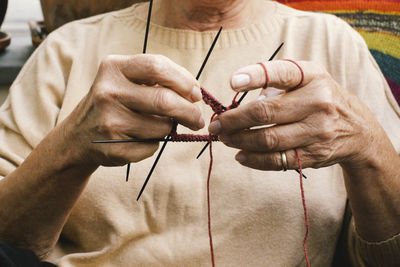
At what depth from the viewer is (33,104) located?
1139 mm

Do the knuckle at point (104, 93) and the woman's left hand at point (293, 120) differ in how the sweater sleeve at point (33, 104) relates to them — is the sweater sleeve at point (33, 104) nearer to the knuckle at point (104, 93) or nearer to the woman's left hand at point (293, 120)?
the knuckle at point (104, 93)

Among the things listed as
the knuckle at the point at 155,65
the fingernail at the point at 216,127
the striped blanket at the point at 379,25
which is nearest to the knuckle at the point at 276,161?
the fingernail at the point at 216,127

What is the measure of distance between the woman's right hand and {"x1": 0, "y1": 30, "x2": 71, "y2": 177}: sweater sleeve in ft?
1.28

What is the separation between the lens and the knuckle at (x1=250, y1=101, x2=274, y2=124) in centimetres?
69

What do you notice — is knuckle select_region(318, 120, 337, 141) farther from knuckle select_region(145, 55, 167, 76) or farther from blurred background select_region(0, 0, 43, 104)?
blurred background select_region(0, 0, 43, 104)

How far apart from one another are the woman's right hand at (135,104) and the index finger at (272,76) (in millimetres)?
101

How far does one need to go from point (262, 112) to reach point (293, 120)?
2.6 inches

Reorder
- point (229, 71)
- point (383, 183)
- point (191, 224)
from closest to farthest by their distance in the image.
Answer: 1. point (383, 183)
2. point (191, 224)
3. point (229, 71)

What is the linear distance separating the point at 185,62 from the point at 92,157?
0.48 m

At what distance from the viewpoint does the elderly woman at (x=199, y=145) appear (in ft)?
2.35

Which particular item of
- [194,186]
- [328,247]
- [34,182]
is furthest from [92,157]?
[328,247]

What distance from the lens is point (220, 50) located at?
1158 mm

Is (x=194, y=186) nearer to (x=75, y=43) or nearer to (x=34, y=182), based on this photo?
(x=34, y=182)

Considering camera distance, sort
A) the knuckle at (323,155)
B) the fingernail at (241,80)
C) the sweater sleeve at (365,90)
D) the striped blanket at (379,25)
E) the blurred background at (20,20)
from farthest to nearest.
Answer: the blurred background at (20,20) → the striped blanket at (379,25) → the sweater sleeve at (365,90) → the knuckle at (323,155) → the fingernail at (241,80)
